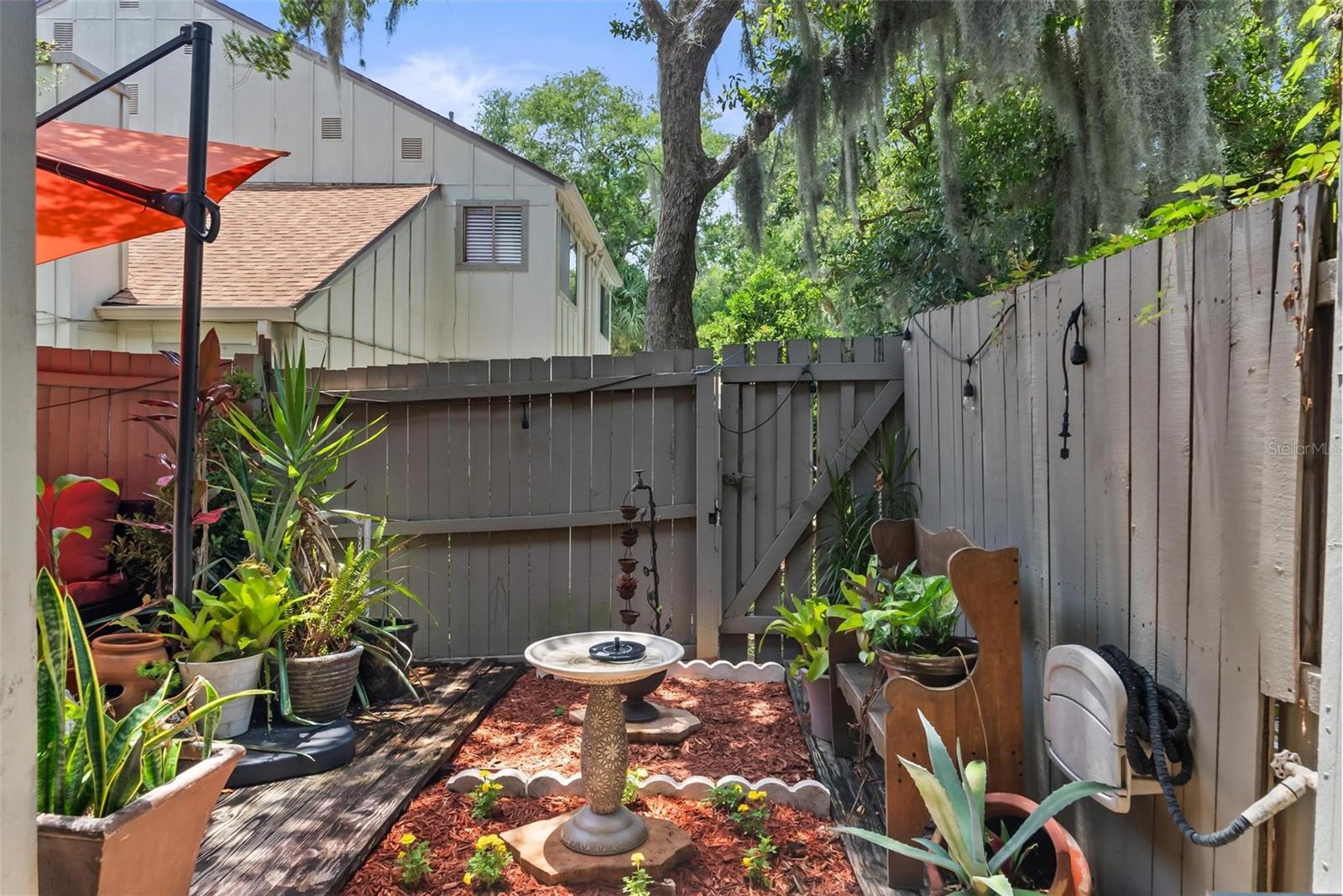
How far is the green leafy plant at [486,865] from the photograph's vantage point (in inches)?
81.7

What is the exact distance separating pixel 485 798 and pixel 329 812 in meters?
0.47

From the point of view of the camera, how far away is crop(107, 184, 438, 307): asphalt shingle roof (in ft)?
21.6

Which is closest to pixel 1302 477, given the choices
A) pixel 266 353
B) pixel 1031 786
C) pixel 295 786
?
pixel 1031 786

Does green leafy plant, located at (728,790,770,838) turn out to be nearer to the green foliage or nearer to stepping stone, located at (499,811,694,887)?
stepping stone, located at (499,811,694,887)

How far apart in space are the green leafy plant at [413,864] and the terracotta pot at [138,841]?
0.57 meters

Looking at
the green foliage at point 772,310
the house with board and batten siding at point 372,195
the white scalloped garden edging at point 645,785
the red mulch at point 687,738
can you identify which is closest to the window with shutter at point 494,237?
the house with board and batten siding at point 372,195

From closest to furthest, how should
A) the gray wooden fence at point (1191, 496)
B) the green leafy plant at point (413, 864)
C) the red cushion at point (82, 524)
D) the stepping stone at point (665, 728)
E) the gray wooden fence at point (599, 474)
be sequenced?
the gray wooden fence at point (1191, 496) → the green leafy plant at point (413, 864) → the stepping stone at point (665, 728) → the red cushion at point (82, 524) → the gray wooden fence at point (599, 474)

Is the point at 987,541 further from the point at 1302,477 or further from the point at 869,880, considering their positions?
the point at 1302,477

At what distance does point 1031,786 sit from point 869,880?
59 cm

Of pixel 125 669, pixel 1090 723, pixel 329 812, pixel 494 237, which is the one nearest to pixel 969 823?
pixel 1090 723

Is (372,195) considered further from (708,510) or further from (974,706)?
(974,706)

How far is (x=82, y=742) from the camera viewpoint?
1476mm

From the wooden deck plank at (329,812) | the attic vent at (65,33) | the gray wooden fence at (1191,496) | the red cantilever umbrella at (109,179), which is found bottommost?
Answer: the wooden deck plank at (329,812)

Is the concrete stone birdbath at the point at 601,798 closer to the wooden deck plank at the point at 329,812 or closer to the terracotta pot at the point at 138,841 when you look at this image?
the wooden deck plank at the point at 329,812
